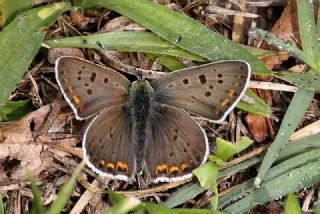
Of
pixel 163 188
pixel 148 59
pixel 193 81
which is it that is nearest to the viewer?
pixel 193 81

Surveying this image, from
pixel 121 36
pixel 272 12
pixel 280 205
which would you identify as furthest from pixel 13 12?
pixel 280 205

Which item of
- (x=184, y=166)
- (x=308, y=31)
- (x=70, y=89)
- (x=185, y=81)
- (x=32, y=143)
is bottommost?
(x=32, y=143)

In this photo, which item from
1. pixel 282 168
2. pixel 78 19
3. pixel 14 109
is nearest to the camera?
pixel 282 168

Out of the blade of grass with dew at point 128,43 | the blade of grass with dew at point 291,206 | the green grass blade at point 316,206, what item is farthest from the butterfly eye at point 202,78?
the green grass blade at point 316,206

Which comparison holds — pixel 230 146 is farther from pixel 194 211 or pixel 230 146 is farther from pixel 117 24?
pixel 117 24

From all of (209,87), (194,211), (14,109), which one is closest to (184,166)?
(194,211)

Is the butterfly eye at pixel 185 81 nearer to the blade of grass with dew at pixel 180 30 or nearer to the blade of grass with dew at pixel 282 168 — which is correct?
the blade of grass with dew at pixel 180 30

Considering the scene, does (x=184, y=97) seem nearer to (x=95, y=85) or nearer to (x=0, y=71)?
(x=95, y=85)
